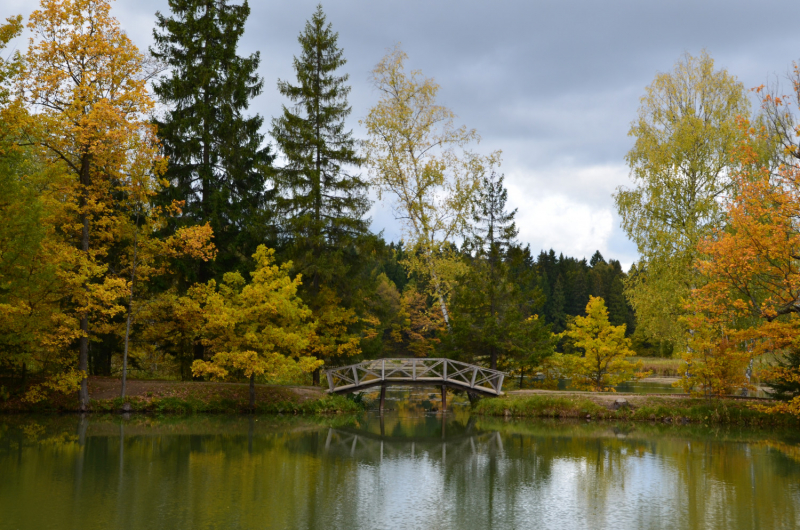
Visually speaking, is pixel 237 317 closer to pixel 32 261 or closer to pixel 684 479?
pixel 32 261

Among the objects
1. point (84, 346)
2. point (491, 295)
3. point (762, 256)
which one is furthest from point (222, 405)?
point (762, 256)

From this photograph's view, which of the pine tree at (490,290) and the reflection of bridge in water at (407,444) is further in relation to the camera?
the pine tree at (490,290)

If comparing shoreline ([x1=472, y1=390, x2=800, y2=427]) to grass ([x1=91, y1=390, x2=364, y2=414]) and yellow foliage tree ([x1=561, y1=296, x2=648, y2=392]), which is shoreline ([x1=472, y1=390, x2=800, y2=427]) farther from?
grass ([x1=91, y1=390, x2=364, y2=414])

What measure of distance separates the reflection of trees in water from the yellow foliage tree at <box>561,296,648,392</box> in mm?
8928

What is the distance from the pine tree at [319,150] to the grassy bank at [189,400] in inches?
274

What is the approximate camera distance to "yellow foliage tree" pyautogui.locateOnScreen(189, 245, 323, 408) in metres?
24.4

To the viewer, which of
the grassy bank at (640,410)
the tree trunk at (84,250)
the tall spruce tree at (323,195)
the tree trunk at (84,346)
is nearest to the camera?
the grassy bank at (640,410)

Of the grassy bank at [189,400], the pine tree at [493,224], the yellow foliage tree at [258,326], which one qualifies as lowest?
the grassy bank at [189,400]

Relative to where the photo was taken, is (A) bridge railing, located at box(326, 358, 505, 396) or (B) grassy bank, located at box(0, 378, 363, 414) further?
(A) bridge railing, located at box(326, 358, 505, 396)

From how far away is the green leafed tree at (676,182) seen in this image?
85.4 ft

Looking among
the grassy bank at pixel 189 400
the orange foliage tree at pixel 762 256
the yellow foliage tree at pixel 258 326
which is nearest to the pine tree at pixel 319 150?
the yellow foliage tree at pixel 258 326

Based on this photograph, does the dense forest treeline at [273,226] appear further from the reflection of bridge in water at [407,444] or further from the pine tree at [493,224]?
the reflection of bridge in water at [407,444]

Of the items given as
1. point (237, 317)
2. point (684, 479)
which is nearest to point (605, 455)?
point (684, 479)

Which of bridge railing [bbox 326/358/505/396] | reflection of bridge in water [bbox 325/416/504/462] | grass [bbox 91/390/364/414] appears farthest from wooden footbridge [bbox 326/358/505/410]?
reflection of bridge in water [bbox 325/416/504/462]
